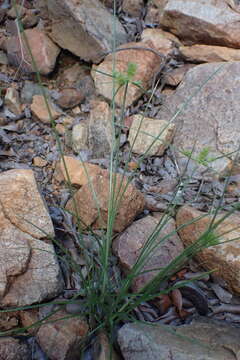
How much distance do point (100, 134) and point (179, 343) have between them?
1404mm

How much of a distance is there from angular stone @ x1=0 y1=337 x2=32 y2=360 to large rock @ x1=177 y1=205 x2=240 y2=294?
0.83 m

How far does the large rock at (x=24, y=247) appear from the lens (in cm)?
160

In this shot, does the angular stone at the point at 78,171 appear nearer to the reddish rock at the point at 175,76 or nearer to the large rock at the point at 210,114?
the large rock at the point at 210,114

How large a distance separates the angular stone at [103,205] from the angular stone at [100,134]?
18.6 inches

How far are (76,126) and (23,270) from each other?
1.18 metres

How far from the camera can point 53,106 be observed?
2689 millimetres

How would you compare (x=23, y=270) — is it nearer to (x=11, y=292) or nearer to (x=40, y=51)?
(x=11, y=292)

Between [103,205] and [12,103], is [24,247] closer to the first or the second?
[103,205]

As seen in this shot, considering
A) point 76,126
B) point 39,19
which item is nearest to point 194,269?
point 76,126

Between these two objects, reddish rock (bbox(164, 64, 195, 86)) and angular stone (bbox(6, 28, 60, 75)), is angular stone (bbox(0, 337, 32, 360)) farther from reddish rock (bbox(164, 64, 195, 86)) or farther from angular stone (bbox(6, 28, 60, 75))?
reddish rock (bbox(164, 64, 195, 86))

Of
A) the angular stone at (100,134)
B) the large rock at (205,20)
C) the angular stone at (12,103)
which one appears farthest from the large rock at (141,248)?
the large rock at (205,20)

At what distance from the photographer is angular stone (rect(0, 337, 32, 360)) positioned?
144cm

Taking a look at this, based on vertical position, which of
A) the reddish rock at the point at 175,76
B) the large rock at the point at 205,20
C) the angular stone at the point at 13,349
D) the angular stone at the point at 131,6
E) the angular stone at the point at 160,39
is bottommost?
the angular stone at the point at 13,349

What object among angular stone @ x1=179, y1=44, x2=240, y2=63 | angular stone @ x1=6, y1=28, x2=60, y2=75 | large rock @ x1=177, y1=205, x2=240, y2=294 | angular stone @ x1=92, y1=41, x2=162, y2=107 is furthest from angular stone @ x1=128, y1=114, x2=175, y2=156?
angular stone @ x1=6, y1=28, x2=60, y2=75
